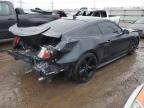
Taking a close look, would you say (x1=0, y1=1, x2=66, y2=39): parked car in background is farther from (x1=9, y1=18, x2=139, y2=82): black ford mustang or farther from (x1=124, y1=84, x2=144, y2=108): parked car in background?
(x1=124, y1=84, x2=144, y2=108): parked car in background

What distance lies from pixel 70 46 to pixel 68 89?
0.95 metres

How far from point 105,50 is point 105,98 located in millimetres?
1609

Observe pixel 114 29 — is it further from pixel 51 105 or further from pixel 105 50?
pixel 51 105

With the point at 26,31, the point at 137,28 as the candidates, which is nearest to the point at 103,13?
the point at 137,28

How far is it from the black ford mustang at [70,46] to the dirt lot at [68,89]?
1.03ft

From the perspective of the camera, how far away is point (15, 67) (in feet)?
20.8

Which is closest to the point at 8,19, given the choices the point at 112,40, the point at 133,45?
the point at 112,40

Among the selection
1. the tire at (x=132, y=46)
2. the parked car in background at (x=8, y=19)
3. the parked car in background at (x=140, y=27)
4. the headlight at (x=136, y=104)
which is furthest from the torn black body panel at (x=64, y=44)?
the parked car in background at (x=140, y=27)

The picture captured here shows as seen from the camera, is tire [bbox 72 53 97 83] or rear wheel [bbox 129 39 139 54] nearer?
tire [bbox 72 53 97 83]

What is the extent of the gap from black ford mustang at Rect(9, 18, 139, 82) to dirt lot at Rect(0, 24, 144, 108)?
1.03 ft

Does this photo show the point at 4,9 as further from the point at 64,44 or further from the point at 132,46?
the point at 132,46

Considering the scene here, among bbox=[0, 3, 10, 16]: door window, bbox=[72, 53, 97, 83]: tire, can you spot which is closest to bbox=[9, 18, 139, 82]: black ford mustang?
bbox=[72, 53, 97, 83]: tire

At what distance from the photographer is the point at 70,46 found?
4.88m

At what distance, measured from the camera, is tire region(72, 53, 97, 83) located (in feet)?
16.4
